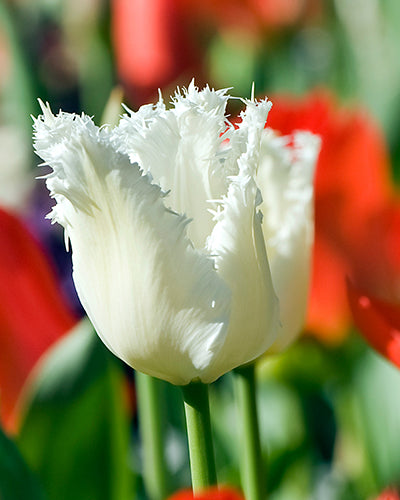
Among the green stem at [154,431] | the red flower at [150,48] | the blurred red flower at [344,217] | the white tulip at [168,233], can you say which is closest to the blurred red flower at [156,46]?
the red flower at [150,48]

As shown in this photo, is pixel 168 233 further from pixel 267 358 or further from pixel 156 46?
pixel 156 46

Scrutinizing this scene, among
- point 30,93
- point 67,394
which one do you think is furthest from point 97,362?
point 30,93

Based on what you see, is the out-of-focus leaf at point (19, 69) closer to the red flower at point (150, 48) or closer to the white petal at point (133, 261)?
the red flower at point (150, 48)

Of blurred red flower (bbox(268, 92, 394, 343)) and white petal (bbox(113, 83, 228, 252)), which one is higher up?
white petal (bbox(113, 83, 228, 252))

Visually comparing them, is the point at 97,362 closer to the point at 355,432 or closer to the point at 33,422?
the point at 33,422

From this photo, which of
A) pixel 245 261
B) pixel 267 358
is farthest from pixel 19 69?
pixel 245 261

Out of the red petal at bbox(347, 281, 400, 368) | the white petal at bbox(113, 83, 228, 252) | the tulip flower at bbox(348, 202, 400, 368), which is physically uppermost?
the white petal at bbox(113, 83, 228, 252)

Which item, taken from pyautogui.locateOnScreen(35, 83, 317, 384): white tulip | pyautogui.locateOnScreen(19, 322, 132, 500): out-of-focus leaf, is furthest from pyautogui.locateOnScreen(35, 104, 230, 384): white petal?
pyautogui.locateOnScreen(19, 322, 132, 500): out-of-focus leaf

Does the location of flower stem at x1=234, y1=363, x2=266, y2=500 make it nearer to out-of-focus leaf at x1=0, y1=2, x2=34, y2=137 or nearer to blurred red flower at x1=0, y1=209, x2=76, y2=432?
blurred red flower at x1=0, y1=209, x2=76, y2=432
